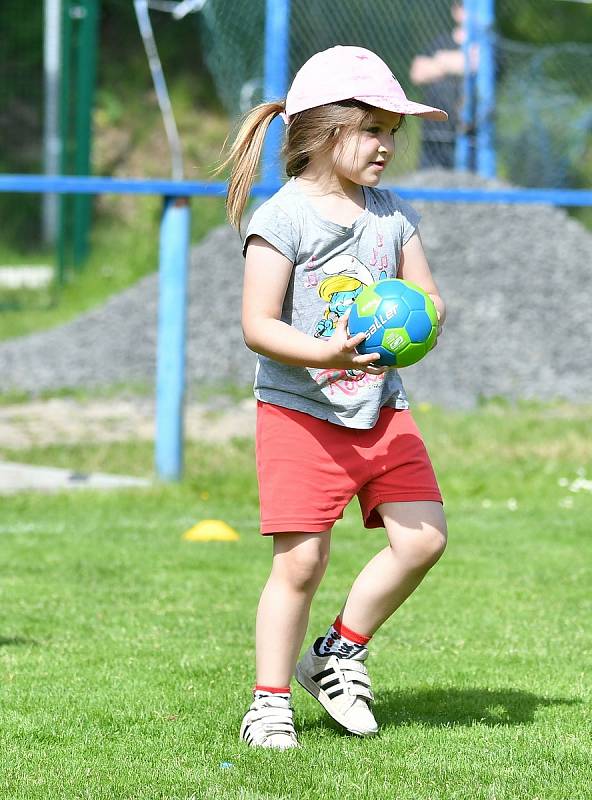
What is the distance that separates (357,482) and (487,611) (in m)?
2.01

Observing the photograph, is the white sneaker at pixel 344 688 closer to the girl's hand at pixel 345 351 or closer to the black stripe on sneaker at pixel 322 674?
the black stripe on sneaker at pixel 322 674

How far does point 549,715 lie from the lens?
13.8ft

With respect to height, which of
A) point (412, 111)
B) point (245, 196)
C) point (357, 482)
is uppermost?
point (412, 111)

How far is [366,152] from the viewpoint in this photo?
3.89 m

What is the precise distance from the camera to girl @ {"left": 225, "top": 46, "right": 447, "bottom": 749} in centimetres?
386

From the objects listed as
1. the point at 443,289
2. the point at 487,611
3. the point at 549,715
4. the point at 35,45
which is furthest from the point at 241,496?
the point at 35,45

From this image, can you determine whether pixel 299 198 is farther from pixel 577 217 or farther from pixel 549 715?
pixel 577 217

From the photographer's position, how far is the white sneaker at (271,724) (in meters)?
3.81

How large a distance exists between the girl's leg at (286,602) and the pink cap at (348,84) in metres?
1.20

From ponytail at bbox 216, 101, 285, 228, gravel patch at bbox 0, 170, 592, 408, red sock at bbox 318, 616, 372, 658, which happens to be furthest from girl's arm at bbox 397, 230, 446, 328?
gravel patch at bbox 0, 170, 592, 408

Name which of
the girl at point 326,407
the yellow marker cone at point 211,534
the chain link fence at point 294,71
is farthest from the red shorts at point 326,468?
the chain link fence at point 294,71

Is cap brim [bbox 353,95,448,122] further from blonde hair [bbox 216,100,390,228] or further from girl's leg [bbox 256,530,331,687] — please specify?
girl's leg [bbox 256,530,331,687]

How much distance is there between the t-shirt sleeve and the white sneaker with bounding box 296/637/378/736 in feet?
3.75

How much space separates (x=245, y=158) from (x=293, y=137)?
0.15 meters
